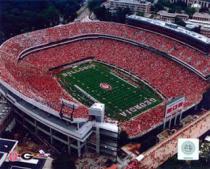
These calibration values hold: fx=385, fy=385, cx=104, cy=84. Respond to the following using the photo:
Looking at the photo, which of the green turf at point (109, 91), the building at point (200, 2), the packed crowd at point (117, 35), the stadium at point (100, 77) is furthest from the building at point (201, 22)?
the green turf at point (109, 91)

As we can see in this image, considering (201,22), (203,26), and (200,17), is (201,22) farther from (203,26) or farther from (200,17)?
(200,17)

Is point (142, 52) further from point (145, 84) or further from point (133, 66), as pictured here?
point (145, 84)

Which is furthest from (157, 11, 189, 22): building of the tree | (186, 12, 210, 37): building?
the tree

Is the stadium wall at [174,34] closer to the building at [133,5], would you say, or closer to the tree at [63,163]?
the building at [133,5]

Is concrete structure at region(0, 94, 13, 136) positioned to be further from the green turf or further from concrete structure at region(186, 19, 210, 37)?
concrete structure at region(186, 19, 210, 37)

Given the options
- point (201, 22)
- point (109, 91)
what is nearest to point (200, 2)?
point (201, 22)

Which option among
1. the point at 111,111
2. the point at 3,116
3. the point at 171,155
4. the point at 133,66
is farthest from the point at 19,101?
the point at 133,66
